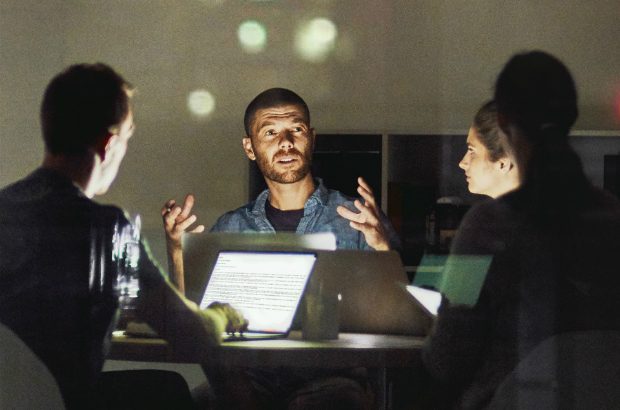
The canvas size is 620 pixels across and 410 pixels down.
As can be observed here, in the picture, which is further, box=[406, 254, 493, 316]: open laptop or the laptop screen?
the laptop screen

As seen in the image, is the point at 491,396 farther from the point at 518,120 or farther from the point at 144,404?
the point at 144,404

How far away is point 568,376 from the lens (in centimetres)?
130

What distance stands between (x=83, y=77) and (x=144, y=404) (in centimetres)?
78

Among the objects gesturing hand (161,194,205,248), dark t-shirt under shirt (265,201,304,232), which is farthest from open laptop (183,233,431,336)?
dark t-shirt under shirt (265,201,304,232)

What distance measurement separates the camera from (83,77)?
5.20 feet

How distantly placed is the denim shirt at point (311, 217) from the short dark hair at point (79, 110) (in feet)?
1.80

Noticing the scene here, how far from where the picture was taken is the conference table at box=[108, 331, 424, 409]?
150 centimetres

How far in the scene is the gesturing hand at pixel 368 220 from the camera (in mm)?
1781

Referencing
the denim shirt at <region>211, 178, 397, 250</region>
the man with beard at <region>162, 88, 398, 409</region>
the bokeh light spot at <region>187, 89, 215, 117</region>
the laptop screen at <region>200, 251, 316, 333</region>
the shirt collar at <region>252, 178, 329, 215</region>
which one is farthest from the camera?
the bokeh light spot at <region>187, 89, 215, 117</region>

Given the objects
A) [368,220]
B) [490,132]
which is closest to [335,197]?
[368,220]

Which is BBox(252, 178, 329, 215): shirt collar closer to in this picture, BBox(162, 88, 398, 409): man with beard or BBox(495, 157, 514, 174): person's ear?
BBox(162, 88, 398, 409): man with beard

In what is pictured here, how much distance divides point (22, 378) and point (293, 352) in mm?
537

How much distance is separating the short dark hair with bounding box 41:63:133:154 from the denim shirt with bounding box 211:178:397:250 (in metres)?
0.55

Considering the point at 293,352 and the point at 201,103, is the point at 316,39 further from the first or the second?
the point at 293,352
